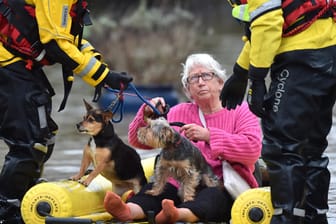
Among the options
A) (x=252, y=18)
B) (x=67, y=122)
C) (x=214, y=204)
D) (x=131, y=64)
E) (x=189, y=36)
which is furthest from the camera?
(x=189, y=36)

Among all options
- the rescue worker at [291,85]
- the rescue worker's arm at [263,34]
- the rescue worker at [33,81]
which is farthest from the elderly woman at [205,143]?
the rescue worker's arm at [263,34]

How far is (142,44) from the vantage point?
17047mm

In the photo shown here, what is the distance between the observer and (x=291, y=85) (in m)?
5.58

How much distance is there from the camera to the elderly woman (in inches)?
245

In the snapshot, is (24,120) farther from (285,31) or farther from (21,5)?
(285,31)

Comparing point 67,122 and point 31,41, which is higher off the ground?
point 31,41

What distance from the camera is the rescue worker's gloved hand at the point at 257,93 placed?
554cm

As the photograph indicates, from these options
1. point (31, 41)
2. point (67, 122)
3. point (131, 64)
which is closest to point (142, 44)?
point (131, 64)

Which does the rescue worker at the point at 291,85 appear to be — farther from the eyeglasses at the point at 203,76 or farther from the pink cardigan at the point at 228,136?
the eyeglasses at the point at 203,76

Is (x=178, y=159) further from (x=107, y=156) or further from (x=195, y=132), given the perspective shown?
(x=107, y=156)

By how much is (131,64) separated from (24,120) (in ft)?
32.2

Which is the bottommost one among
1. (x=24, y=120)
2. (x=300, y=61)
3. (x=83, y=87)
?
(x=83, y=87)

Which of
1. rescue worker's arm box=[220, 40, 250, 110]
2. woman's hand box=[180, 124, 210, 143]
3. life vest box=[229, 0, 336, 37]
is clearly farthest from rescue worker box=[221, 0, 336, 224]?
woman's hand box=[180, 124, 210, 143]

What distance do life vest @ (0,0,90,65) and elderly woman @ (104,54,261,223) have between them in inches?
29.4
